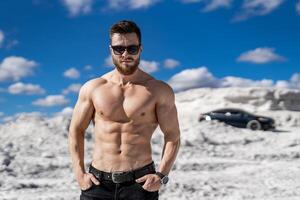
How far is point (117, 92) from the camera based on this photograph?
301cm

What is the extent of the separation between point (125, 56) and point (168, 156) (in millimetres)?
694

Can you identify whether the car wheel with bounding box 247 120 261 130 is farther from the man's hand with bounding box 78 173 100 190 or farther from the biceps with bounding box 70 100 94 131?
the man's hand with bounding box 78 173 100 190

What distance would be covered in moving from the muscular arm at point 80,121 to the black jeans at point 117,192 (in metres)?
0.20

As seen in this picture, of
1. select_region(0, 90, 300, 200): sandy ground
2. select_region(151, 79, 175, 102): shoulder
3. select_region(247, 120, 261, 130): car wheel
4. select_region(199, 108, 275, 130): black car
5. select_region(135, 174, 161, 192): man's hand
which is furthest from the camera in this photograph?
select_region(199, 108, 275, 130): black car

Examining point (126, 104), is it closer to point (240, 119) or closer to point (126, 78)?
point (126, 78)

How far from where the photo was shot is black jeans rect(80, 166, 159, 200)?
2906 mm

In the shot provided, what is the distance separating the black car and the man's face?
19.1m

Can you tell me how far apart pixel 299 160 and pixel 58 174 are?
695 centimetres

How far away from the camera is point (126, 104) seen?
2.96 meters

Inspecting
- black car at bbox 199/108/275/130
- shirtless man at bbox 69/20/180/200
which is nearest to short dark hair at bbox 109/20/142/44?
shirtless man at bbox 69/20/180/200

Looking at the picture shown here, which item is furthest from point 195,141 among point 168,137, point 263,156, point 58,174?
point 168,137

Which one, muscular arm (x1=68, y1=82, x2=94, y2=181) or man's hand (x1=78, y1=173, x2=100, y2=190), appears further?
muscular arm (x1=68, y1=82, x2=94, y2=181)

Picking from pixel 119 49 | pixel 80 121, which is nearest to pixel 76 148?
pixel 80 121

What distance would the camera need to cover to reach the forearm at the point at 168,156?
2982mm
